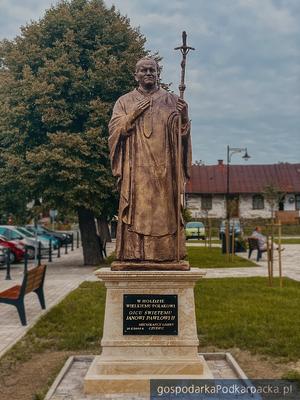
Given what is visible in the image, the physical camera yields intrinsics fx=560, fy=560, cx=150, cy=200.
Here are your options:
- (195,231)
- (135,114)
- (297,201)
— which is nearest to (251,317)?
(135,114)

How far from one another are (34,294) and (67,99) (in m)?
8.57

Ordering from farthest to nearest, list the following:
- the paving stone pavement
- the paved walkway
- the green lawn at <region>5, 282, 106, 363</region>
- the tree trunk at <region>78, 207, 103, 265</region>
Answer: the tree trunk at <region>78, 207, 103, 265</region>
the paved walkway
the paving stone pavement
the green lawn at <region>5, 282, 106, 363</region>

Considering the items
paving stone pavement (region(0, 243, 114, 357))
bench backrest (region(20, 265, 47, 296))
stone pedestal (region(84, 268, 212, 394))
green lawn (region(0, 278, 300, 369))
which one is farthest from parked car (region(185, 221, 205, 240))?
stone pedestal (region(84, 268, 212, 394))

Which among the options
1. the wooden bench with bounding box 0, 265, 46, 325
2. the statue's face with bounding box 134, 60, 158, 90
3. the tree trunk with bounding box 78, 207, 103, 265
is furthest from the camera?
the tree trunk with bounding box 78, 207, 103, 265

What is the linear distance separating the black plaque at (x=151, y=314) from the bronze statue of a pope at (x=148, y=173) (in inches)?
18.7

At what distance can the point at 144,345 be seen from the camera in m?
6.58

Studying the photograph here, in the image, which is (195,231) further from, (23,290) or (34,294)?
(23,290)

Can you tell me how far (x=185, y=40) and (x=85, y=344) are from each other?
16.3 ft

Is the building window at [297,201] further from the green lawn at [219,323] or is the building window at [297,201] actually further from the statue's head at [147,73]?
the statue's head at [147,73]

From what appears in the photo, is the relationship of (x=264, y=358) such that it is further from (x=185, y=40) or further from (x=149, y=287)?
(x=185, y=40)

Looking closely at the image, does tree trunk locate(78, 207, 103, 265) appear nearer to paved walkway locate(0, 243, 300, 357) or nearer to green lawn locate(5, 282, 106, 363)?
paved walkway locate(0, 243, 300, 357)

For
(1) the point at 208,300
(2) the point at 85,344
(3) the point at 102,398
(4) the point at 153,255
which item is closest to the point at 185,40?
(4) the point at 153,255

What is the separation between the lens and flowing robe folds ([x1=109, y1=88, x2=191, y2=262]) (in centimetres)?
685

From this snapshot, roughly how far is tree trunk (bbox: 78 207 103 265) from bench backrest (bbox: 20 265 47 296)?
9852mm
